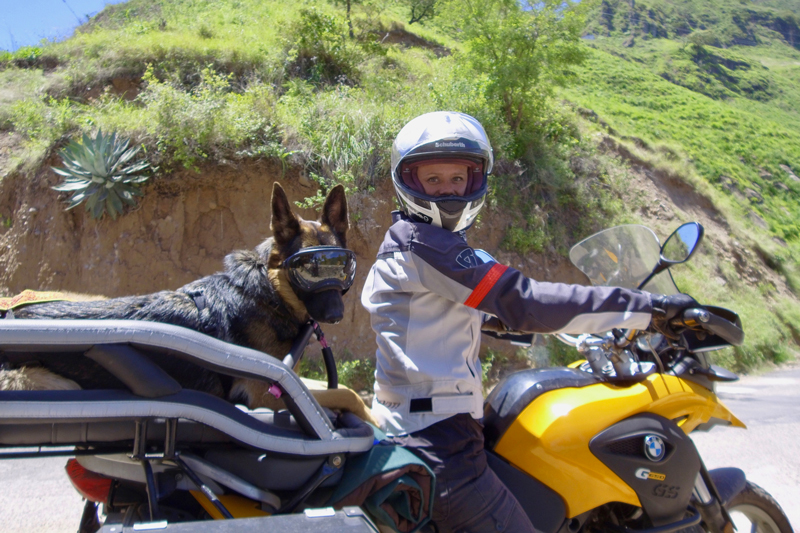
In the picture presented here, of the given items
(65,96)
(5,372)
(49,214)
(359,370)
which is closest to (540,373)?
(5,372)

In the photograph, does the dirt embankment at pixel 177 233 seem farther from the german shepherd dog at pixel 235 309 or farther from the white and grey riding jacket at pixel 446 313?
the white and grey riding jacket at pixel 446 313

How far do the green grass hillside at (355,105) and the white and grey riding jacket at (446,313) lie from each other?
6.06m

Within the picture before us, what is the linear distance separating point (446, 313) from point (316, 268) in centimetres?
78

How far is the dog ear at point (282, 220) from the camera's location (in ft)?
9.24

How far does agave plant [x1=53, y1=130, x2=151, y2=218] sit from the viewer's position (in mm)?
8219

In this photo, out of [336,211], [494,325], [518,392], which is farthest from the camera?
[336,211]

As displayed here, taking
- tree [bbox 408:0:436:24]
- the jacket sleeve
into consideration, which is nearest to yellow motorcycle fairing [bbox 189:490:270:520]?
the jacket sleeve

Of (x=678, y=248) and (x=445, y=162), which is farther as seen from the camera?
(x=678, y=248)

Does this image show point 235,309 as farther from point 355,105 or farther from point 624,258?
point 355,105

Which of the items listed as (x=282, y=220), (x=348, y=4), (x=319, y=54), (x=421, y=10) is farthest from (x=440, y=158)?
(x=421, y=10)

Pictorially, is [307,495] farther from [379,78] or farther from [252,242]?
[379,78]

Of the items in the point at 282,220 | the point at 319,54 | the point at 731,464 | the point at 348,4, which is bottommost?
the point at 731,464

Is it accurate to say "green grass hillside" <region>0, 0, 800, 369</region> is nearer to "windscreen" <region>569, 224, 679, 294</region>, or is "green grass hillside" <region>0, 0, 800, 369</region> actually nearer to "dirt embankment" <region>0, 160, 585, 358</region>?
"dirt embankment" <region>0, 160, 585, 358</region>

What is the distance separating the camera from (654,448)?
232cm
